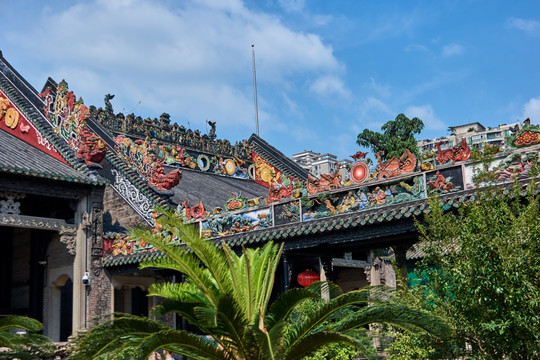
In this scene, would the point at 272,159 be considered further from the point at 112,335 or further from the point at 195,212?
the point at 112,335

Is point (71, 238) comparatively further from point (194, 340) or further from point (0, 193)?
point (194, 340)

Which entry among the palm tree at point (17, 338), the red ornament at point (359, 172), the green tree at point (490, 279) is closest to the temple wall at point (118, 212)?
the palm tree at point (17, 338)

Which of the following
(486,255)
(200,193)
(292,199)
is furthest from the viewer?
(200,193)

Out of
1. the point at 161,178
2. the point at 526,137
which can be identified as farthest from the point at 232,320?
the point at 161,178

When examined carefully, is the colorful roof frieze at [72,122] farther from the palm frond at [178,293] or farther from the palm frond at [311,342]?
the palm frond at [311,342]

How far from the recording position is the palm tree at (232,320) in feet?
27.1

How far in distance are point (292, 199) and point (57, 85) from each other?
9323 mm

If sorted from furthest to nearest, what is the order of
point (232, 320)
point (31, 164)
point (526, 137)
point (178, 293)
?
1. point (31, 164)
2. point (526, 137)
3. point (178, 293)
4. point (232, 320)

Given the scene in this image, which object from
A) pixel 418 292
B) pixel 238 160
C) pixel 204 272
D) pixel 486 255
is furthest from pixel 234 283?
pixel 238 160

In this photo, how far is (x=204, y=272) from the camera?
9281 millimetres

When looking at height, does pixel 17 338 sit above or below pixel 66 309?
below

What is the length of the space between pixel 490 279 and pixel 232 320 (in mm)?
2973

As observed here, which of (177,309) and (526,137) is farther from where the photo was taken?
(526,137)

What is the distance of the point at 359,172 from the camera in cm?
1407
